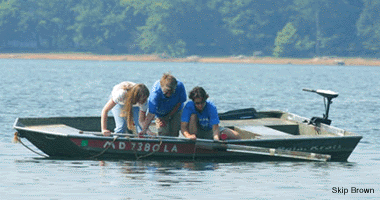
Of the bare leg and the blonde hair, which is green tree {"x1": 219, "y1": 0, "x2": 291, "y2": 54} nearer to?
the bare leg

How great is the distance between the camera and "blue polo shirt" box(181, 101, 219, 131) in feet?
62.1

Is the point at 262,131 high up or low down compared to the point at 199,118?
down

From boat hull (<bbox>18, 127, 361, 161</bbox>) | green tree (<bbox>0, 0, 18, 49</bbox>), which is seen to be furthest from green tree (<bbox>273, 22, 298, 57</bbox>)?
boat hull (<bbox>18, 127, 361, 161</bbox>)

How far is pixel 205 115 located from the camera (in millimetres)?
19094

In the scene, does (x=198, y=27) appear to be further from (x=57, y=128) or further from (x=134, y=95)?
(x=134, y=95)

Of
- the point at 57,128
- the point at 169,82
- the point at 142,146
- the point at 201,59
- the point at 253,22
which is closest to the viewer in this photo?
the point at 169,82

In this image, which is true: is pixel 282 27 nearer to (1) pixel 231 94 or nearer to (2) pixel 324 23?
(2) pixel 324 23

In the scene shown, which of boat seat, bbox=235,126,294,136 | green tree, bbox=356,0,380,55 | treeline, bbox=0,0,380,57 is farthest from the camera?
treeline, bbox=0,0,380,57

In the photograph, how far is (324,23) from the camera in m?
149

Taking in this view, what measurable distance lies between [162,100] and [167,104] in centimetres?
21

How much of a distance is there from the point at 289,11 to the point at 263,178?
5521 inches

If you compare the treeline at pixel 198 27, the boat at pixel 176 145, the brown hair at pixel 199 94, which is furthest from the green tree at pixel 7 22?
the brown hair at pixel 199 94

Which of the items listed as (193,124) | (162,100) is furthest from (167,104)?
(193,124)

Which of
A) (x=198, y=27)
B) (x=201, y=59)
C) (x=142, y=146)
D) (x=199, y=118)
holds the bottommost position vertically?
(x=142, y=146)
